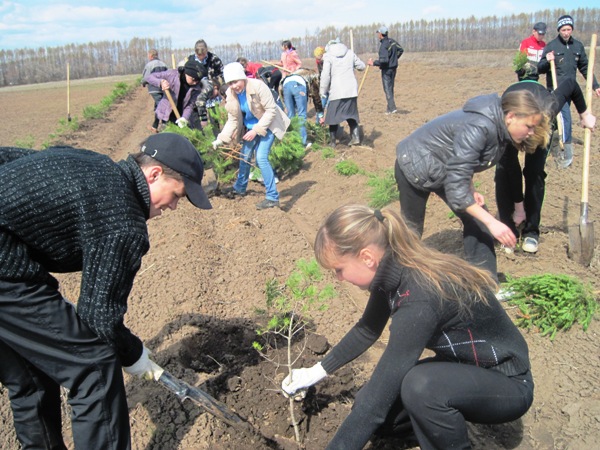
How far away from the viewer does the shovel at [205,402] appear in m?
2.75

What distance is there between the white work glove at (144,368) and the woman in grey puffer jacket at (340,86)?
7.02 m

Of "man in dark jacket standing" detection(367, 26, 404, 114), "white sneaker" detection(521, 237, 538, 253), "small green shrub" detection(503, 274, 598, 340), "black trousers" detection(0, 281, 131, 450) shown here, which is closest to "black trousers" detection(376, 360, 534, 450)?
"black trousers" detection(0, 281, 131, 450)

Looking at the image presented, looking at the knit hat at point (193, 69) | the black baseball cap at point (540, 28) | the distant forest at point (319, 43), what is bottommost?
the knit hat at point (193, 69)

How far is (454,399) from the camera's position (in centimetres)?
220

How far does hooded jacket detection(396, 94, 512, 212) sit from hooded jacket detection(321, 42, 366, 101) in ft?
17.9

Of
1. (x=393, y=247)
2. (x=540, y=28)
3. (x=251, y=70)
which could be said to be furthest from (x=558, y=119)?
(x=251, y=70)

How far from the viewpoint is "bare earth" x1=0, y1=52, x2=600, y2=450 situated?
305cm

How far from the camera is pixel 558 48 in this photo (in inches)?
302

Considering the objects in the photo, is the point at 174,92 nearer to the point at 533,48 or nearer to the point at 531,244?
the point at 533,48

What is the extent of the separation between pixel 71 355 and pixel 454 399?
157cm

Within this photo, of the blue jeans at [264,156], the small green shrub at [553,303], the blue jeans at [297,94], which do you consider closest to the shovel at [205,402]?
the small green shrub at [553,303]

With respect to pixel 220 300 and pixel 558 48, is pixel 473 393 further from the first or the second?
pixel 558 48

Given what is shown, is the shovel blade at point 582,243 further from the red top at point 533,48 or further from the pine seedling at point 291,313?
the red top at point 533,48

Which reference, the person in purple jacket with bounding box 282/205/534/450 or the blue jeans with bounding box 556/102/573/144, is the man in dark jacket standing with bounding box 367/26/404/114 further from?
the person in purple jacket with bounding box 282/205/534/450
